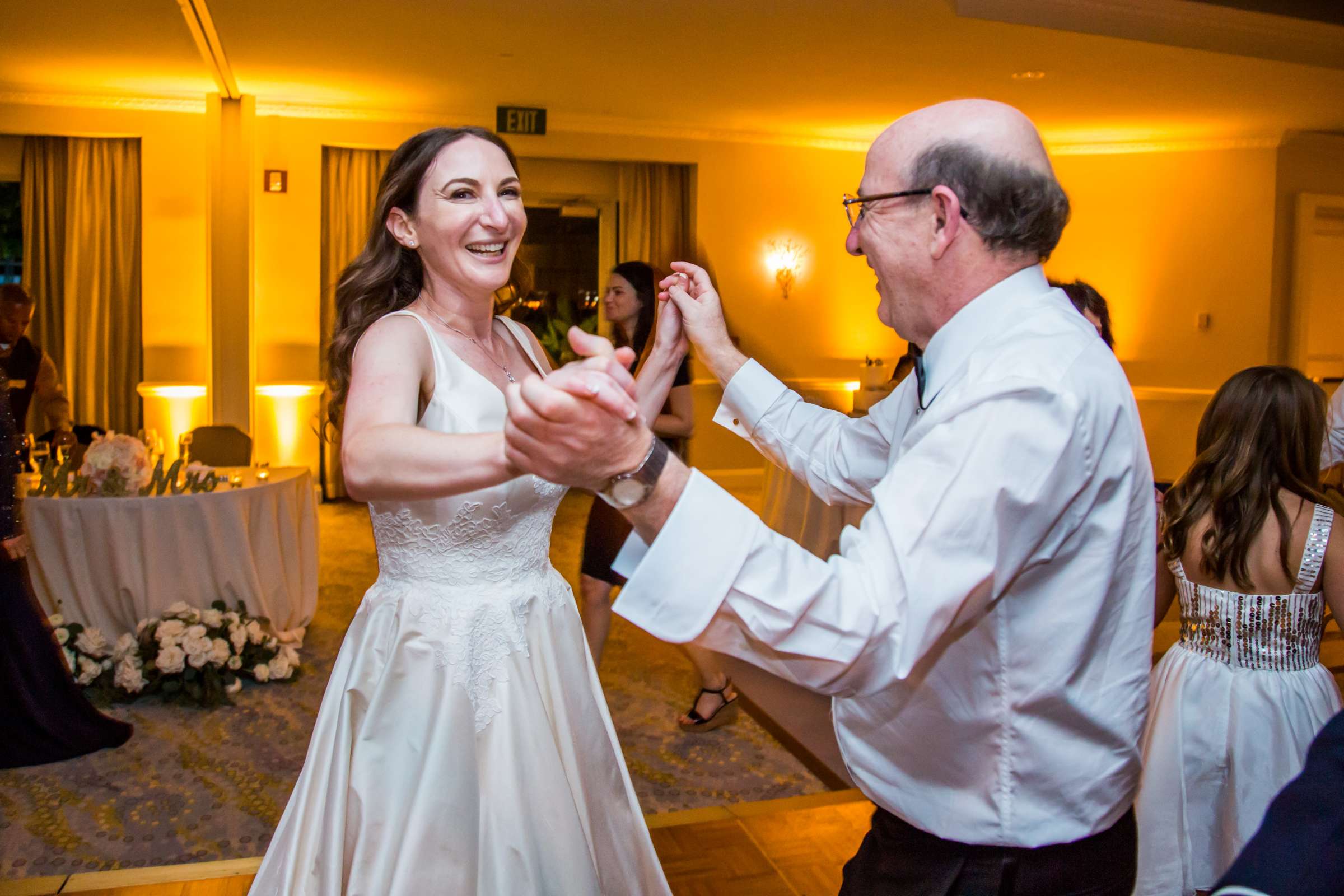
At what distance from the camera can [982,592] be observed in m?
1.02

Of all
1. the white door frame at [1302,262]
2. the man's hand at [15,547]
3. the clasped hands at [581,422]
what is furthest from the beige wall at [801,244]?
the clasped hands at [581,422]

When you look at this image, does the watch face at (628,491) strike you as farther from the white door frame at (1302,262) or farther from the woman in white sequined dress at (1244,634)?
the white door frame at (1302,262)

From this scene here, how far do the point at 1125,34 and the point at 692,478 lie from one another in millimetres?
6432

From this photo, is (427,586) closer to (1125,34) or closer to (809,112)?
(1125,34)

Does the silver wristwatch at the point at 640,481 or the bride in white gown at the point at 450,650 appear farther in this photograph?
the bride in white gown at the point at 450,650

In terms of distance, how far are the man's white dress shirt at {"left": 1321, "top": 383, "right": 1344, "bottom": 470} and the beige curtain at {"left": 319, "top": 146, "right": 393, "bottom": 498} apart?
7628 mm

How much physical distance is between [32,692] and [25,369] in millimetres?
2911

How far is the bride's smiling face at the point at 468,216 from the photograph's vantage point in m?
1.88

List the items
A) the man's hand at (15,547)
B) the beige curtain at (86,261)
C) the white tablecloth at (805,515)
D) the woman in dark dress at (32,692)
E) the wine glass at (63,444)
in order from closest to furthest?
the man's hand at (15,547) < the woman in dark dress at (32,692) < the wine glass at (63,444) < the white tablecloth at (805,515) < the beige curtain at (86,261)

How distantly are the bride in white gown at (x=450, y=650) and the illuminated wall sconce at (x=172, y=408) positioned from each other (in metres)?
7.41

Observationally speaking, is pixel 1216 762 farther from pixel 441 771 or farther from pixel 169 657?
pixel 169 657

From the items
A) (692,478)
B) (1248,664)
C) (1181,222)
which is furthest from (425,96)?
(692,478)

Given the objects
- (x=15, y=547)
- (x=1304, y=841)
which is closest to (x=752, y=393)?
(x=1304, y=841)

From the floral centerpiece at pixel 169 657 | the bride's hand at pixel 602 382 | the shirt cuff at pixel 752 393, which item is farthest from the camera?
the floral centerpiece at pixel 169 657
